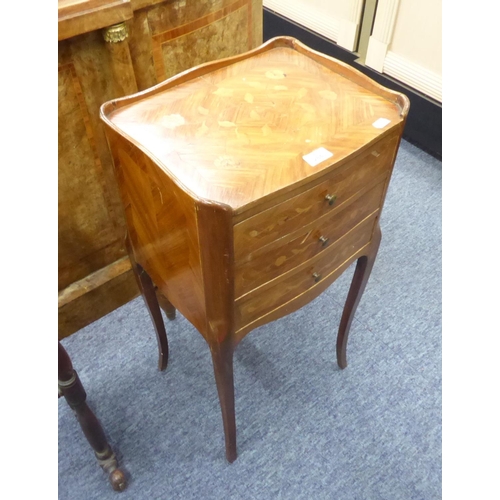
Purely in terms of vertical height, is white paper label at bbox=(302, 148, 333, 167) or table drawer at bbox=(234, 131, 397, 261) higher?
white paper label at bbox=(302, 148, 333, 167)

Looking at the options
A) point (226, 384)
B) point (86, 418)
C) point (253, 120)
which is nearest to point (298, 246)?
point (253, 120)

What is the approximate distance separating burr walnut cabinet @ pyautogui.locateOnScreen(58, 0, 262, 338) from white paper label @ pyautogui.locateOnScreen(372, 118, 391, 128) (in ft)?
2.05

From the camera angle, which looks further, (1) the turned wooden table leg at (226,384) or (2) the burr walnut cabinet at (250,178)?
(1) the turned wooden table leg at (226,384)

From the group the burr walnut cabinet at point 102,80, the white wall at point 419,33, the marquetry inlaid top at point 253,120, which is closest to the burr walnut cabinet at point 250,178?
the marquetry inlaid top at point 253,120

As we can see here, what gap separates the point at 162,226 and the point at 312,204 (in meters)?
0.29

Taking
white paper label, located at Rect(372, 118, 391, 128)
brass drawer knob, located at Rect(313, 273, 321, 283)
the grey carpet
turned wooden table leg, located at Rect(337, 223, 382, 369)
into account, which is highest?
white paper label, located at Rect(372, 118, 391, 128)

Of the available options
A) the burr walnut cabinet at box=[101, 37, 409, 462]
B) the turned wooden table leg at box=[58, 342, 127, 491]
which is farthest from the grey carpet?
the burr walnut cabinet at box=[101, 37, 409, 462]

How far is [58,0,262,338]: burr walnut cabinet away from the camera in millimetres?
1112

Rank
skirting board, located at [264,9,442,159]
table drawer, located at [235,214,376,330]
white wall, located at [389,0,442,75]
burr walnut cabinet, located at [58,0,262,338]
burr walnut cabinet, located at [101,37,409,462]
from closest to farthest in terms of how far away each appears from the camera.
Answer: burr walnut cabinet, located at [101,37,409,462] → table drawer, located at [235,214,376,330] → burr walnut cabinet, located at [58,0,262,338] → white wall, located at [389,0,442,75] → skirting board, located at [264,9,442,159]

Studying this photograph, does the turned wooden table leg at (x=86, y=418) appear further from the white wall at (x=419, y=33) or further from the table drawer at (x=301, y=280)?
the white wall at (x=419, y=33)

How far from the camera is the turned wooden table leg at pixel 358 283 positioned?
1.15 m

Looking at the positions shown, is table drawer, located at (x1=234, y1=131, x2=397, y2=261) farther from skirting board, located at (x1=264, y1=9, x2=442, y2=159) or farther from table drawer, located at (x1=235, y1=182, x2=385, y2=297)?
skirting board, located at (x1=264, y1=9, x2=442, y2=159)

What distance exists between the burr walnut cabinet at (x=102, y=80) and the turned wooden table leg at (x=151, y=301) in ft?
1.03

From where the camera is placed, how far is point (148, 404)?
4.64ft
